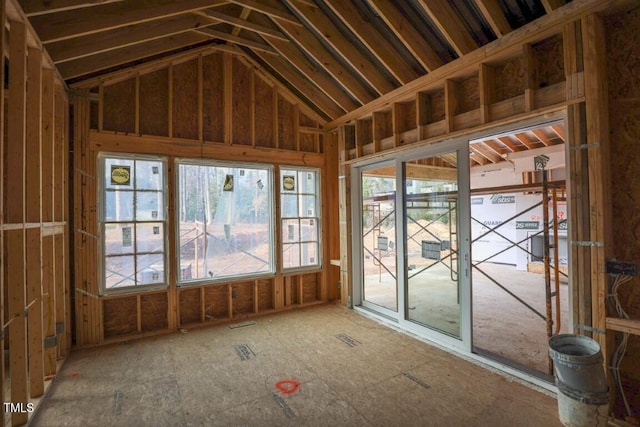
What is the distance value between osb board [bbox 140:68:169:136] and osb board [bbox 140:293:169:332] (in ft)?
7.69

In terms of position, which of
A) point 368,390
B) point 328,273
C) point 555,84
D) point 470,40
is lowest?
point 368,390

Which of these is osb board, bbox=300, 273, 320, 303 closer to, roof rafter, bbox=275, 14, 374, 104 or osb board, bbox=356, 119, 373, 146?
osb board, bbox=356, 119, 373, 146

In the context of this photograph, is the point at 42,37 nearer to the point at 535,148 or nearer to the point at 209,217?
the point at 209,217

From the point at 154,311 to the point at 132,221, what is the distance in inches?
51.9

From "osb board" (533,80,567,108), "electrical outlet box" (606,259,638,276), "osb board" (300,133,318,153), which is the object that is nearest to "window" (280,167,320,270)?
"osb board" (300,133,318,153)

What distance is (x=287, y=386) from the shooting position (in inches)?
117

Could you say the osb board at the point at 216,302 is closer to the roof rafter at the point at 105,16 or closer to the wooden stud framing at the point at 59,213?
the wooden stud framing at the point at 59,213

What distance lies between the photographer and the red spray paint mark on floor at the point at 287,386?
2.88 meters

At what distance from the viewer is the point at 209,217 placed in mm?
4836

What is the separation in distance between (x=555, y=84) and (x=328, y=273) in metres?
4.29

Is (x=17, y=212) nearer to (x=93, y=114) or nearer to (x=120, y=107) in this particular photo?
(x=93, y=114)

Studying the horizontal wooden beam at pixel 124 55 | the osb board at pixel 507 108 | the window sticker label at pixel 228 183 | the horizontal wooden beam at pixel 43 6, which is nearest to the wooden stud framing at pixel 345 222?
the window sticker label at pixel 228 183

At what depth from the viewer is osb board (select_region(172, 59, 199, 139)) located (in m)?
4.57

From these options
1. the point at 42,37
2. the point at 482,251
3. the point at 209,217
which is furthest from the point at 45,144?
the point at 482,251
